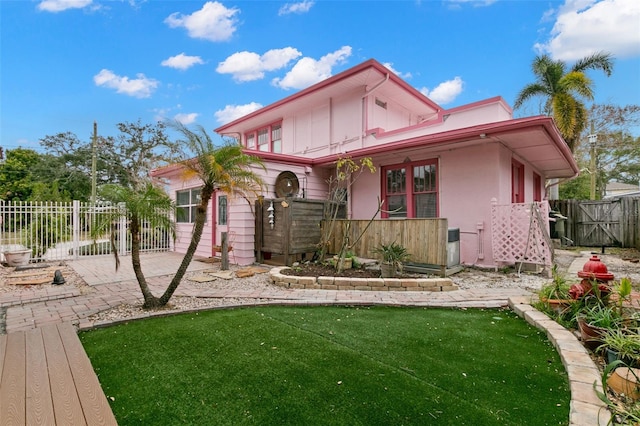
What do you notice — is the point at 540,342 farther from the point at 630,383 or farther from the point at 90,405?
the point at 90,405

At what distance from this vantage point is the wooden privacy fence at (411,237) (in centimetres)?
616

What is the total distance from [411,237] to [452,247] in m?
0.93

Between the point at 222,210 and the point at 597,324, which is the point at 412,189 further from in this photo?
the point at 597,324

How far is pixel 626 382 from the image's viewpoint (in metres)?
2.21

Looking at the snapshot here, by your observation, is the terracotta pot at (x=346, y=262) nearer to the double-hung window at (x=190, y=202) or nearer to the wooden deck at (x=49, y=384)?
the wooden deck at (x=49, y=384)

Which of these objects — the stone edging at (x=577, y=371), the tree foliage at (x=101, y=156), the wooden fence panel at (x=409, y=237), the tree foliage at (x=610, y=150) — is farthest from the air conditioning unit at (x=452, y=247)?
the tree foliage at (x=101, y=156)

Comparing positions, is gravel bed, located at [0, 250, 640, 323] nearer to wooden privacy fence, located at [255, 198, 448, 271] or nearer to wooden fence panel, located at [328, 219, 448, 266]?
wooden fence panel, located at [328, 219, 448, 266]

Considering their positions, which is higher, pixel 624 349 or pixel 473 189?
pixel 473 189

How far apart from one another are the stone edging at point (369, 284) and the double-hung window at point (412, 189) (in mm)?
3021

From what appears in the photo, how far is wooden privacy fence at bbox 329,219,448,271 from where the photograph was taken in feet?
20.2

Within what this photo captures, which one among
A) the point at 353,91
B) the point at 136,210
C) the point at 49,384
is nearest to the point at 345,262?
the point at 136,210

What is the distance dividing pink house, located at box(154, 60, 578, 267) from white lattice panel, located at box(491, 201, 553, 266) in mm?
24

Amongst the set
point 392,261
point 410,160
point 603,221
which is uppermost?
point 410,160

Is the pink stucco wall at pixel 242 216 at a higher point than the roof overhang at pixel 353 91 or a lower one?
lower
